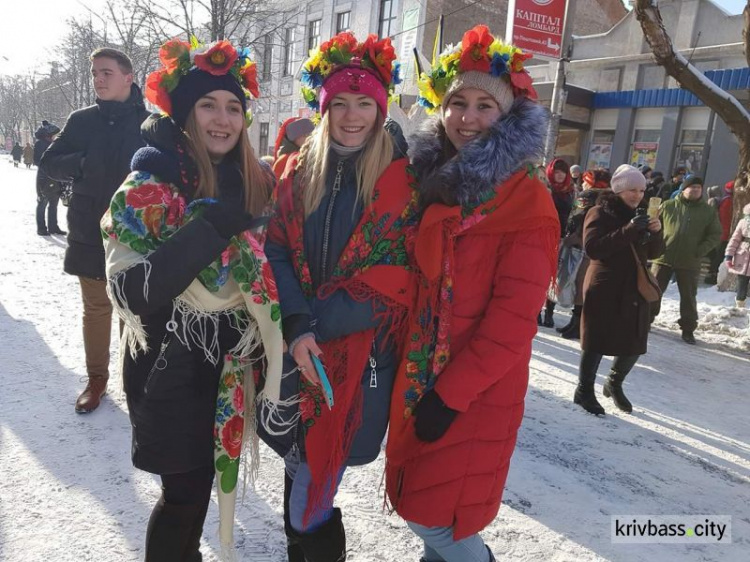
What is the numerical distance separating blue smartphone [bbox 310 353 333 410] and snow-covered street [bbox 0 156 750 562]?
30.1 inches

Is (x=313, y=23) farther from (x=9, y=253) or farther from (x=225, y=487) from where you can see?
(x=225, y=487)

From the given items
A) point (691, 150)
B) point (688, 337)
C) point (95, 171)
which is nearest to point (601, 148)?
point (691, 150)

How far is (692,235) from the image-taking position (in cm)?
600

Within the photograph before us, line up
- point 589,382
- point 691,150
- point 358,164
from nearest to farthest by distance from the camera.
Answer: point 358,164 → point 589,382 → point 691,150

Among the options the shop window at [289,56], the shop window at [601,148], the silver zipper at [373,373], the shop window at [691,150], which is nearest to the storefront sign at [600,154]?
the shop window at [601,148]

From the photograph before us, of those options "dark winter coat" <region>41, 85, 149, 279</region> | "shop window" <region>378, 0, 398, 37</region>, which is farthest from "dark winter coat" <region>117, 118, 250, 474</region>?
"shop window" <region>378, 0, 398, 37</region>

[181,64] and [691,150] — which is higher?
[691,150]

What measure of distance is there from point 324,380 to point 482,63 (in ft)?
3.94

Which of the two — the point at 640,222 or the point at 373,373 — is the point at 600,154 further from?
the point at 373,373

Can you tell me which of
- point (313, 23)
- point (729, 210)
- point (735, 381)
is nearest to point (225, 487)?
point (735, 381)

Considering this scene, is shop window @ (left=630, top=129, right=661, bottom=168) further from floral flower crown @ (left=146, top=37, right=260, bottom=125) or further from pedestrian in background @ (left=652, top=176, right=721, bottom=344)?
floral flower crown @ (left=146, top=37, right=260, bottom=125)

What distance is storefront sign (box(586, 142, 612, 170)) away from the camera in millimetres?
14727

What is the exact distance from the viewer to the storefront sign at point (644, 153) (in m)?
13.8

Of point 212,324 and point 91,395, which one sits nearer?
point 212,324
